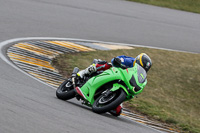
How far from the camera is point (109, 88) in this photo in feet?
23.4

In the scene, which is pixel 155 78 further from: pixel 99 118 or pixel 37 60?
pixel 99 118

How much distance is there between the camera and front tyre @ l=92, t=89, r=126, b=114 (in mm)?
6693

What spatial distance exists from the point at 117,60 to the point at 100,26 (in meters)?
8.14

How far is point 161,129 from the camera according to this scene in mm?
7824

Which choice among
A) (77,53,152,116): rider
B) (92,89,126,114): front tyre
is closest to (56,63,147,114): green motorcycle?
(92,89,126,114): front tyre

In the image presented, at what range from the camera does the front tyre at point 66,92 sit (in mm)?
7500

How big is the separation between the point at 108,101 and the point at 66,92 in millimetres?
978

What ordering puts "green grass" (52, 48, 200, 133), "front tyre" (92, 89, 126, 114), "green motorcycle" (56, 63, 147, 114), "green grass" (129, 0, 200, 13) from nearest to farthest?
"front tyre" (92, 89, 126, 114), "green motorcycle" (56, 63, 147, 114), "green grass" (52, 48, 200, 133), "green grass" (129, 0, 200, 13)

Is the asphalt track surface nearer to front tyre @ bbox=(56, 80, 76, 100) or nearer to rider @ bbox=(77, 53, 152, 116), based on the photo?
front tyre @ bbox=(56, 80, 76, 100)

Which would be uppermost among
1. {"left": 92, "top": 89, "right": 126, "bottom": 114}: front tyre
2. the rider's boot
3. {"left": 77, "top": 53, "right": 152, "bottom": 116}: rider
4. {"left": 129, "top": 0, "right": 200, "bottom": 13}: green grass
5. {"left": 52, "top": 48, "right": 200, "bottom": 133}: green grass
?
{"left": 77, "top": 53, "right": 152, "bottom": 116}: rider

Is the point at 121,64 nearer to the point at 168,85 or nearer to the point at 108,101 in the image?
the point at 108,101

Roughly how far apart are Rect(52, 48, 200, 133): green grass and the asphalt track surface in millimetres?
1336

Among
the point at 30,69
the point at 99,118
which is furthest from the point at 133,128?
the point at 30,69

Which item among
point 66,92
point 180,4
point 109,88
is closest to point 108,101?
point 109,88
